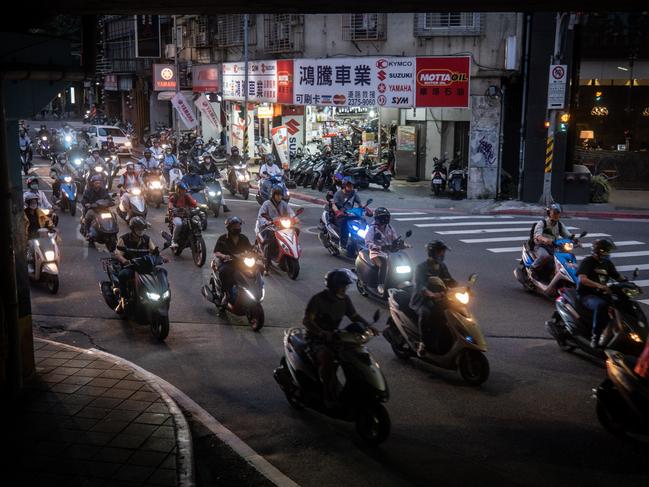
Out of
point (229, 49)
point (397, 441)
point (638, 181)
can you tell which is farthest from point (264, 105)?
point (397, 441)

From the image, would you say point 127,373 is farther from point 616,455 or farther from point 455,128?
point 455,128

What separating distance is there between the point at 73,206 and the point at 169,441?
703 inches

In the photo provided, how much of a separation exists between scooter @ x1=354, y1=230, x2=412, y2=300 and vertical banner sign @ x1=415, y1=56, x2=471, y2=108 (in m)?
13.9

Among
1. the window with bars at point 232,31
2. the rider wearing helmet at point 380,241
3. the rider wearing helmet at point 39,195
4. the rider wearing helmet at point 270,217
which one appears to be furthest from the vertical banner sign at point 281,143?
the rider wearing helmet at point 380,241

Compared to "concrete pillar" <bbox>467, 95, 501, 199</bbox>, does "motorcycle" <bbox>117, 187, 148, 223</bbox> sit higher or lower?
lower

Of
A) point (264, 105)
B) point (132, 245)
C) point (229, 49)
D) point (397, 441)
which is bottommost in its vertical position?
point (397, 441)

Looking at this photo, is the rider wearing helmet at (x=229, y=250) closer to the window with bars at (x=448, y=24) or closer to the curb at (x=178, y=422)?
the curb at (x=178, y=422)

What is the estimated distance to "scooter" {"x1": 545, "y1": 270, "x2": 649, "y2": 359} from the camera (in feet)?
30.1

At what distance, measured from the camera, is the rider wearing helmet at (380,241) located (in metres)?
13.7

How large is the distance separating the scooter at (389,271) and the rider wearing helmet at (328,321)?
4.71m

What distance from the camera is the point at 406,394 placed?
9.23m

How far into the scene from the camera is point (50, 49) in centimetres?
925

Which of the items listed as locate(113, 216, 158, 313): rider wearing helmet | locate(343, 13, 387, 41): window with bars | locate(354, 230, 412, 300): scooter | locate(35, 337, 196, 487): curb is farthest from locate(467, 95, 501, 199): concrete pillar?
locate(35, 337, 196, 487): curb

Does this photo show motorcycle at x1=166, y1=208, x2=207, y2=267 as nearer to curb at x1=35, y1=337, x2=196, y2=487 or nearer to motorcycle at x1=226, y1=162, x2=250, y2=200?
curb at x1=35, y1=337, x2=196, y2=487
